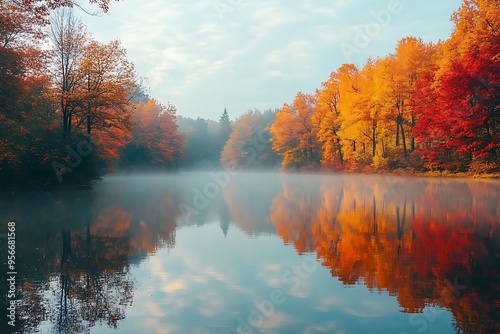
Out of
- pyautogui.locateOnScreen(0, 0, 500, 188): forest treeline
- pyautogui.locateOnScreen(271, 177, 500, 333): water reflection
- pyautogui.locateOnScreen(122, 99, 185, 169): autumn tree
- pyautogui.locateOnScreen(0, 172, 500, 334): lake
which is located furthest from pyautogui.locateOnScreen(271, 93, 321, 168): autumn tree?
pyautogui.locateOnScreen(0, 172, 500, 334): lake

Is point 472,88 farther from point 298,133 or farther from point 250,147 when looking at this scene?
point 250,147

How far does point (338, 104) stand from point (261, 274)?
5218 cm

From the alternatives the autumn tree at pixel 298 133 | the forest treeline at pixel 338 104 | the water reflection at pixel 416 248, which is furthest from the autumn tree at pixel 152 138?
the water reflection at pixel 416 248

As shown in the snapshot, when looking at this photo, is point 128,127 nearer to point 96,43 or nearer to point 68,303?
point 96,43

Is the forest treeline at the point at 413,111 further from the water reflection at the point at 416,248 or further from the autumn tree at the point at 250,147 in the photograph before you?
the autumn tree at the point at 250,147

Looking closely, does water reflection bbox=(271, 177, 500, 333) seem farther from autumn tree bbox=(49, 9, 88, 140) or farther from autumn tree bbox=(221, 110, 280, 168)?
autumn tree bbox=(221, 110, 280, 168)

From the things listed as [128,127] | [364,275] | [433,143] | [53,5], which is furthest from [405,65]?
[364,275]

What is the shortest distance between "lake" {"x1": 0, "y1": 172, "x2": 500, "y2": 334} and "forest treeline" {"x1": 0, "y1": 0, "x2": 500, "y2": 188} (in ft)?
24.5

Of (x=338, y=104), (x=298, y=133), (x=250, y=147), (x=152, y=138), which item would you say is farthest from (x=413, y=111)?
(x=250, y=147)

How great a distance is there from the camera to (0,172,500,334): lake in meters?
6.09

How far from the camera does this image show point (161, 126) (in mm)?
A: 77750

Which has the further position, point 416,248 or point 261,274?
point 416,248

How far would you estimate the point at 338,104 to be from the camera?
58594 millimetres

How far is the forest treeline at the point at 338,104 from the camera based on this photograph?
24.6 m
